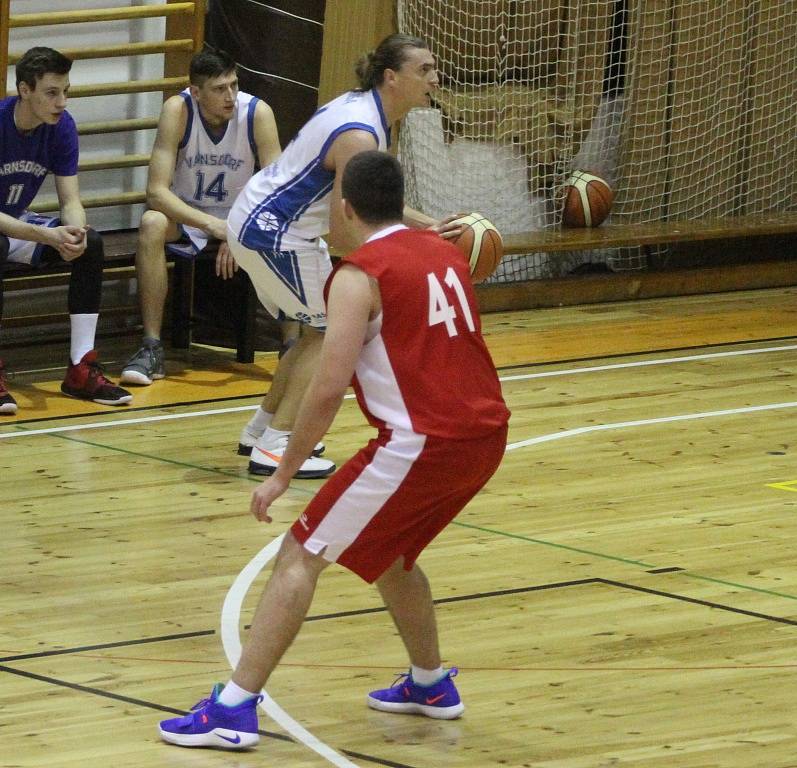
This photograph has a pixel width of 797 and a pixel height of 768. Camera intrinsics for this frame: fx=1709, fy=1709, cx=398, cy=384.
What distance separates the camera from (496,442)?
11.4ft

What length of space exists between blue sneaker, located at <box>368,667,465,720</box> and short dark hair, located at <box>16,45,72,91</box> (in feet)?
12.4

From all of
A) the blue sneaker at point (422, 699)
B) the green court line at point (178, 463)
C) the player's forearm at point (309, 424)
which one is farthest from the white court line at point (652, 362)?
the player's forearm at point (309, 424)

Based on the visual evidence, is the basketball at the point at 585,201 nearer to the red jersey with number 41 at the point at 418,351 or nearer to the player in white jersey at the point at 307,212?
the player in white jersey at the point at 307,212

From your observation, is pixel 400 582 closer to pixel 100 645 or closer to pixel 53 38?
pixel 100 645

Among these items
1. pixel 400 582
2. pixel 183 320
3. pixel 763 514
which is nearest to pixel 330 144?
pixel 763 514

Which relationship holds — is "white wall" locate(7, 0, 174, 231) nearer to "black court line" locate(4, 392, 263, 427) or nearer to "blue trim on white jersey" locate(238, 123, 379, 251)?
"black court line" locate(4, 392, 263, 427)

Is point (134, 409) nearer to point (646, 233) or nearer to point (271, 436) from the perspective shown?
point (271, 436)

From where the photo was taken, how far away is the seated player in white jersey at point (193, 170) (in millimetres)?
7289

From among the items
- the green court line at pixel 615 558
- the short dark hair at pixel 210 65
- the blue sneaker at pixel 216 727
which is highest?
the short dark hair at pixel 210 65

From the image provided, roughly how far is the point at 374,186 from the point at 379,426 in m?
0.48

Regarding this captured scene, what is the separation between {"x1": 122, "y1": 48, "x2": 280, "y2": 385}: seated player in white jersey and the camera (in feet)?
23.9

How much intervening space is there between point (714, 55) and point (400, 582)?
7528 mm

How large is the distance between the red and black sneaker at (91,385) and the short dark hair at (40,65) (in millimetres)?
1122

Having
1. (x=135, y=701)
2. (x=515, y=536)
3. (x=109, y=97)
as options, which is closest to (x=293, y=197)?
(x=515, y=536)
